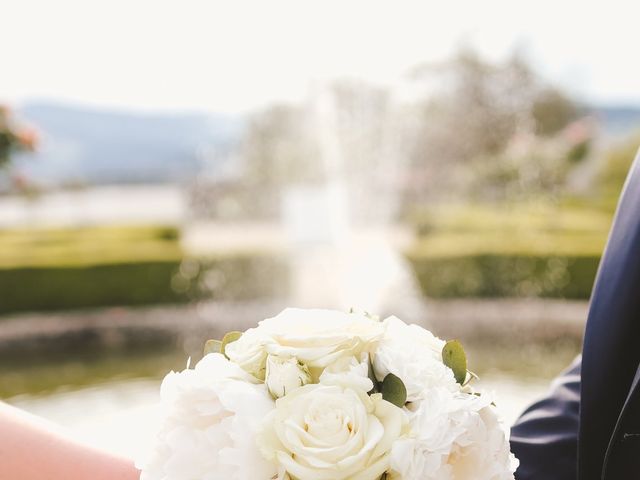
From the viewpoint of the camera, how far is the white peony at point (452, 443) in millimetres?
770

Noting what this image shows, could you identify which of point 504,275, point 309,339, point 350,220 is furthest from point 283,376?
point 350,220

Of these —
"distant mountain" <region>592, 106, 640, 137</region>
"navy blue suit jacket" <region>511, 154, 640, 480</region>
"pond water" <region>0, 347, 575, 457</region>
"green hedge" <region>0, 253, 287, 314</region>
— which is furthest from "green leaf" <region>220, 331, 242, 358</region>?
"distant mountain" <region>592, 106, 640, 137</region>

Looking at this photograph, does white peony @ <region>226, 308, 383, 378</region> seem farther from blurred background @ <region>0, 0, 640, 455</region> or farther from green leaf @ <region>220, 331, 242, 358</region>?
blurred background @ <region>0, 0, 640, 455</region>

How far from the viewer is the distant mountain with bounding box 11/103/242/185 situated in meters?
22.8

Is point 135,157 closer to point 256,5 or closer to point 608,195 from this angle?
point 256,5

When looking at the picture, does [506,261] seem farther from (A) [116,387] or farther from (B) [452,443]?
(B) [452,443]

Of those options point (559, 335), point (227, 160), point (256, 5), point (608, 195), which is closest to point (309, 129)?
point (227, 160)

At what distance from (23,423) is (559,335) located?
764cm

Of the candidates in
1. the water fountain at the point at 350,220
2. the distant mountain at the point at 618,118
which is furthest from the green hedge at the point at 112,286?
the distant mountain at the point at 618,118

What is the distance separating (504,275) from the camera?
9625 mm

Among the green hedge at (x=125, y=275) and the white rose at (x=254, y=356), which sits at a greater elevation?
the white rose at (x=254, y=356)

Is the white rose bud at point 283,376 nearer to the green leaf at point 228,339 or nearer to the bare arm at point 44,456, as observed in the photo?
the green leaf at point 228,339

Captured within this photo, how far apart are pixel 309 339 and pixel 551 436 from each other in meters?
0.55

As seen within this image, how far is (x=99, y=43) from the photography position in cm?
2394
